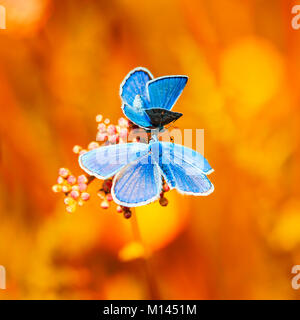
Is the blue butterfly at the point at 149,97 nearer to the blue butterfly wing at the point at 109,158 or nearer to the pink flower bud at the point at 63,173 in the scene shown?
the blue butterfly wing at the point at 109,158

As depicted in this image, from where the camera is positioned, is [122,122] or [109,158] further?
[122,122]

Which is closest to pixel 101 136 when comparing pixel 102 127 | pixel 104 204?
pixel 102 127

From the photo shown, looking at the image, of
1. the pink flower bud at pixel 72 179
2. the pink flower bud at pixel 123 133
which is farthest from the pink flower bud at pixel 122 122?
the pink flower bud at pixel 72 179

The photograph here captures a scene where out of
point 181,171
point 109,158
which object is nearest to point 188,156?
point 181,171

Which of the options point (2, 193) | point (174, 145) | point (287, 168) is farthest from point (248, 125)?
point (2, 193)

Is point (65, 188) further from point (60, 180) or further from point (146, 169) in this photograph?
point (146, 169)

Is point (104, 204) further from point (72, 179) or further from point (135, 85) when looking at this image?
point (135, 85)

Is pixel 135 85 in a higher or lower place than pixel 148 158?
higher
